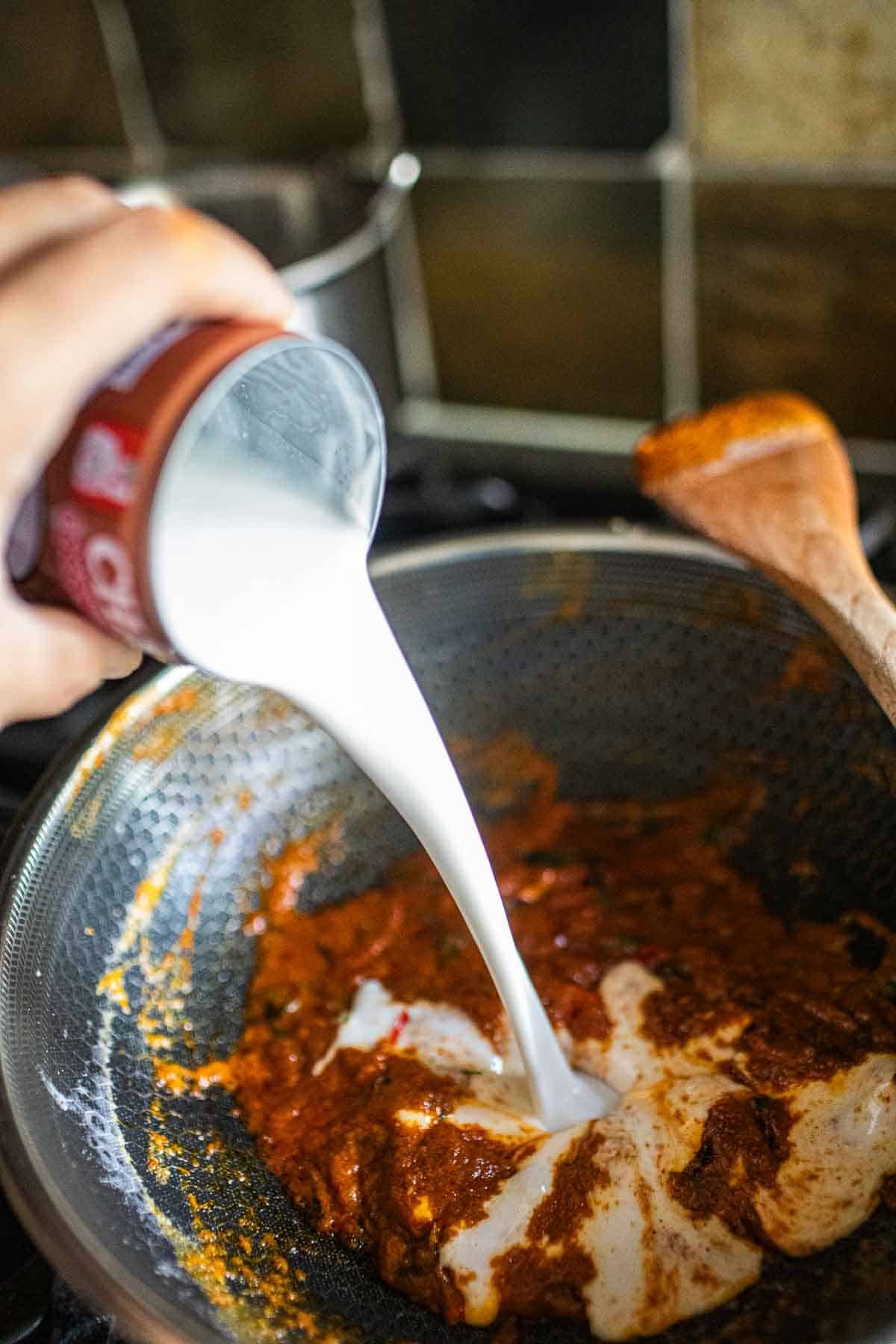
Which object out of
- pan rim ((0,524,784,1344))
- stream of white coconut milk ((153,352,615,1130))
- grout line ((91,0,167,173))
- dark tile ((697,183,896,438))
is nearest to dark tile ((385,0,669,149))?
dark tile ((697,183,896,438))

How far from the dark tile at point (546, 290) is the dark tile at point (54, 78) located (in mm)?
436

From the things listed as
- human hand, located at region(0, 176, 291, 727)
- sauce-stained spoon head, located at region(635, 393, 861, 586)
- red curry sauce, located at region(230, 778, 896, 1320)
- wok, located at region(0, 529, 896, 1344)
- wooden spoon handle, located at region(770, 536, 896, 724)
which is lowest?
red curry sauce, located at region(230, 778, 896, 1320)

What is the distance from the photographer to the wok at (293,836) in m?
0.71

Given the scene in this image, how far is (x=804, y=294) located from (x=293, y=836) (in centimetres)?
75

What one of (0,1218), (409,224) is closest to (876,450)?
(409,224)

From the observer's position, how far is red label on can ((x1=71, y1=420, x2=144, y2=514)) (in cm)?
56

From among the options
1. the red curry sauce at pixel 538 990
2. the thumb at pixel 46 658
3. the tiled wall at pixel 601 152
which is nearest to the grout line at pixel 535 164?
the tiled wall at pixel 601 152

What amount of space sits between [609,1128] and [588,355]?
88 cm

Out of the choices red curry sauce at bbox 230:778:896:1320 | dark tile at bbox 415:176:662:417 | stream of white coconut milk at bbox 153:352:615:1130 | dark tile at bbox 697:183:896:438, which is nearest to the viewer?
stream of white coconut milk at bbox 153:352:615:1130

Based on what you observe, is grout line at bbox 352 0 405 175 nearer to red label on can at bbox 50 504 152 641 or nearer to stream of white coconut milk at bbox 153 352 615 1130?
stream of white coconut milk at bbox 153 352 615 1130

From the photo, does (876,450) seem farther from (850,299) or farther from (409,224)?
(409,224)

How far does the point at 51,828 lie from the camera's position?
883 millimetres

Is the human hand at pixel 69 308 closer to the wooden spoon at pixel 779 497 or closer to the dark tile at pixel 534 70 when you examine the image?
the wooden spoon at pixel 779 497

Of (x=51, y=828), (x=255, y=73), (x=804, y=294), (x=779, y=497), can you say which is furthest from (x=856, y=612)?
(x=255, y=73)
